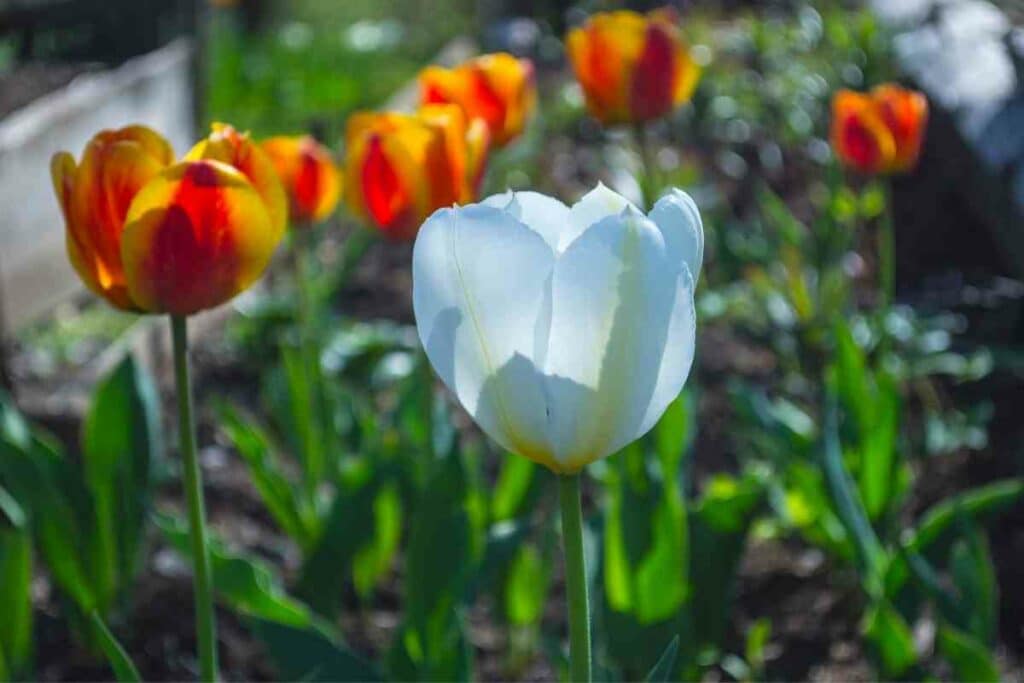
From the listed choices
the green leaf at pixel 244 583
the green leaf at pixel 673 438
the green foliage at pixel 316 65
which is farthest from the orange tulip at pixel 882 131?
the green foliage at pixel 316 65

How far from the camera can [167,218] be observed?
42.8 inches

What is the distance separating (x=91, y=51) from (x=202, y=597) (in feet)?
8.84

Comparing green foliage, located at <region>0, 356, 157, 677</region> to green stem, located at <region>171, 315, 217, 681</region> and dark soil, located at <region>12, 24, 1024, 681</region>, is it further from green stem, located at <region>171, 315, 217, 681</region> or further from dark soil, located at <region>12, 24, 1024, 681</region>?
green stem, located at <region>171, 315, 217, 681</region>

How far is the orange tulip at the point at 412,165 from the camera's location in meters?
1.43

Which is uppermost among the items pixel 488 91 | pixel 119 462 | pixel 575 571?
pixel 575 571

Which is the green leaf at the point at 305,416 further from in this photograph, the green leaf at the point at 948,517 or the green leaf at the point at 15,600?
the green leaf at the point at 948,517

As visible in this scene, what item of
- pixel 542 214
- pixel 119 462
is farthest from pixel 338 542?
pixel 542 214

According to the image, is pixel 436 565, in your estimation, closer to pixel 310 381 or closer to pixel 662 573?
pixel 662 573

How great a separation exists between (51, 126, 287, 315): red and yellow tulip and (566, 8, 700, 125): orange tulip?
1046 millimetres

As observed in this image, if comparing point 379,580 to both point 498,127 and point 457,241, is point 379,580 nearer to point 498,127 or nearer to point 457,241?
point 498,127

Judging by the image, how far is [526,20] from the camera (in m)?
5.73

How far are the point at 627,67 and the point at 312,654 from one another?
1119 mm

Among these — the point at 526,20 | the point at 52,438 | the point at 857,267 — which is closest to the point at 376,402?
Result: the point at 52,438

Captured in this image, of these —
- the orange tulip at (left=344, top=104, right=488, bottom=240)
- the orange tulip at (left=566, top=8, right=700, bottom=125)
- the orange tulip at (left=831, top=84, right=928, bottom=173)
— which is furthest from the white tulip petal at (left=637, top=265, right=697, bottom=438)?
the orange tulip at (left=831, top=84, right=928, bottom=173)
